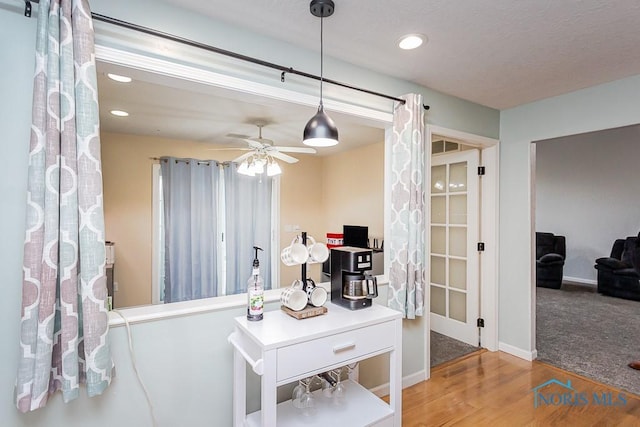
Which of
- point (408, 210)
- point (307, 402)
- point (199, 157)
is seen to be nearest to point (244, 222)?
point (199, 157)

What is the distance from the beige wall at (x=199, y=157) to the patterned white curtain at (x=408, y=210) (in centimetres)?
207

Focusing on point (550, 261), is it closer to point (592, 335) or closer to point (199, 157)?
point (592, 335)

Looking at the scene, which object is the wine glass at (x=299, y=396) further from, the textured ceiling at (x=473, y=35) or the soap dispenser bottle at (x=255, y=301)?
the textured ceiling at (x=473, y=35)

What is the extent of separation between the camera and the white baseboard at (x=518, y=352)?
3.06 meters

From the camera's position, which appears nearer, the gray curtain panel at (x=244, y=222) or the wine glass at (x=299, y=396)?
the wine glass at (x=299, y=396)

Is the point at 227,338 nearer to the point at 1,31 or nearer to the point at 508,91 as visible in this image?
the point at 1,31

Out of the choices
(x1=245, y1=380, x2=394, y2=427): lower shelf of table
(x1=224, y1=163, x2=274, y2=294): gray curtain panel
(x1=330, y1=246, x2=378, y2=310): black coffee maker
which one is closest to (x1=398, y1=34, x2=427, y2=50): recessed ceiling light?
(x1=330, y1=246, x2=378, y2=310): black coffee maker

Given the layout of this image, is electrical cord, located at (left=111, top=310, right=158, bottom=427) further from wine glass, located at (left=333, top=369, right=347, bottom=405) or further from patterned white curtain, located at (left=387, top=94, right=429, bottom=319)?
patterned white curtain, located at (left=387, top=94, right=429, bottom=319)

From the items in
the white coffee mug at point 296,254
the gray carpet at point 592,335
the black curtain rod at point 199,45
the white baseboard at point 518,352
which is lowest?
the gray carpet at point 592,335

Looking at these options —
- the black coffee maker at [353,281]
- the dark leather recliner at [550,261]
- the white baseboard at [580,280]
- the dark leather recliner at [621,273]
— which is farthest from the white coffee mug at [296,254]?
the white baseboard at [580,280]

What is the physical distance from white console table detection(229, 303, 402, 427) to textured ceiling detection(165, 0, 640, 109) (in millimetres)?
1557

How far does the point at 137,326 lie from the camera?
165 centimetres

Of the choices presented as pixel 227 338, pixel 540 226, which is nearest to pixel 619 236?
pixel 540 226

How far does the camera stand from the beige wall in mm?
4203
